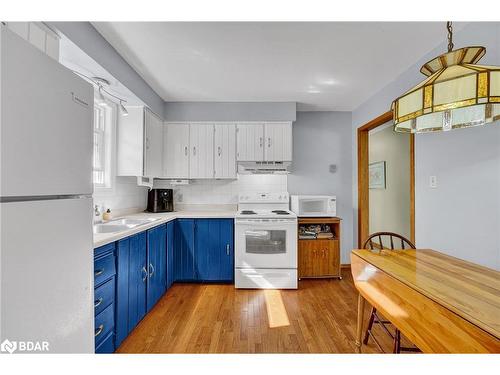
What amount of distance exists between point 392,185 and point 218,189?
10.3ft

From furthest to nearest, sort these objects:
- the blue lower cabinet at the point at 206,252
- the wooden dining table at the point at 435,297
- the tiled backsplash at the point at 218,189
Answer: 1. the tiled backsplash at the point at 218,189
2. the blue lower cabinet at the point at 206,252
3. the wooden dining table at the point at 435,297

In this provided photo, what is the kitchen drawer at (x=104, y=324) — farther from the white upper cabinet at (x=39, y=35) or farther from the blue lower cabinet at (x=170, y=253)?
the white upper cabinet at (x=39, y=35)

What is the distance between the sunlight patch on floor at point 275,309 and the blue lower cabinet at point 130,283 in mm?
1178

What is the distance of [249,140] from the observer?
3514 mm

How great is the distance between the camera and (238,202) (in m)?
3.73

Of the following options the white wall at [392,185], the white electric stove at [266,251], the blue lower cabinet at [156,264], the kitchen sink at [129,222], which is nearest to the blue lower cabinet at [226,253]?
the white electric stove at [266,251]

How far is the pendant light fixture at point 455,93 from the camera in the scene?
41.4 inches

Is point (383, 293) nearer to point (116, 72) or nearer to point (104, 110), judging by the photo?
point (116, 72)

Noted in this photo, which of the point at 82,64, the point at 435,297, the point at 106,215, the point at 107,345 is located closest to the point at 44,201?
the point at 107,345

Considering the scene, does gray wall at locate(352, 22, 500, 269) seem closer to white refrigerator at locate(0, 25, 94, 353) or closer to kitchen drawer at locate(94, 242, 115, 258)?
white refrigerator at locate(0, 25, 94, 353)

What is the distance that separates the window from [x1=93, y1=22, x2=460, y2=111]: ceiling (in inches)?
23.4

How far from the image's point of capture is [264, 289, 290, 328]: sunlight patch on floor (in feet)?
7.55

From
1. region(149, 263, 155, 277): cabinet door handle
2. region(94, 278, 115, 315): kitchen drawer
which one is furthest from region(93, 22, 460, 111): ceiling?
region(149, 263, 155, 277): cabinet door handle
